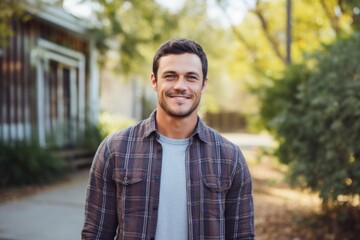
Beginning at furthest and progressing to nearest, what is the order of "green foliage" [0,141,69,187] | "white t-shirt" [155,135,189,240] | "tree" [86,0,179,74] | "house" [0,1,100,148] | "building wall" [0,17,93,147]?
"tree" [86,0,179,74] → "house" [0,1,100,148] → "building wall" [0,17,93,147] → "green foliage" [0,141,69,187] → "white t-shirt" [155,135,189,240]

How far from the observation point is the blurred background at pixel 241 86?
16.6 feet

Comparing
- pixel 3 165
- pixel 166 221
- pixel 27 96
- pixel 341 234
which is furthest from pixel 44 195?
pixel 166 221

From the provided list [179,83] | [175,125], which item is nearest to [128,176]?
[175,125]

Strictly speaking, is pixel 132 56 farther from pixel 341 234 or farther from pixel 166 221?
pixel 166 221

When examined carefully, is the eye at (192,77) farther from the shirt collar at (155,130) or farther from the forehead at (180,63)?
the shirt collar at (155,130)

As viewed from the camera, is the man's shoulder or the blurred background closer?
the man's shoulder

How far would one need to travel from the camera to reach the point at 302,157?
5391 mm

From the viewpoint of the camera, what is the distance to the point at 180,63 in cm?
219

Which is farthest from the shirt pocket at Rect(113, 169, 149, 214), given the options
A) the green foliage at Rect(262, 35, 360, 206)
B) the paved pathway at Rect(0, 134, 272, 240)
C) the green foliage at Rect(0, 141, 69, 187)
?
the green foliage at Rect(0, 141, 69, 187)

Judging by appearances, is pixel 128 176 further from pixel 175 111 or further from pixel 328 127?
pixel 328 127

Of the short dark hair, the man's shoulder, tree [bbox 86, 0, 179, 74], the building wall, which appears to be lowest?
the man's shoulder

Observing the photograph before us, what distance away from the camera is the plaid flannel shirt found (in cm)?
215

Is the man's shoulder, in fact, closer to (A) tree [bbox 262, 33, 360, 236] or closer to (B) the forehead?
(B) the forehead

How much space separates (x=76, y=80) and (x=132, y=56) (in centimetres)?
169
